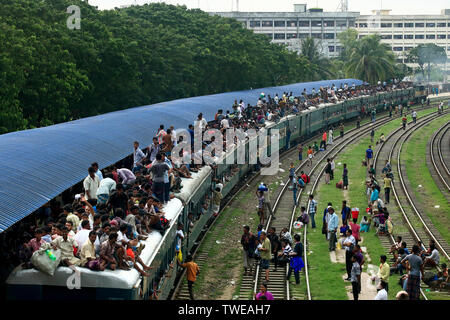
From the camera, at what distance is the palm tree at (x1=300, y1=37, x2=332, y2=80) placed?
84938 millimetres

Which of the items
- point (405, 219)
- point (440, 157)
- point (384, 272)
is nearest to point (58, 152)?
point (384, 272)

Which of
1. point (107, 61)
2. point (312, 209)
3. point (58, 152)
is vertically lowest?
point (312, 209)

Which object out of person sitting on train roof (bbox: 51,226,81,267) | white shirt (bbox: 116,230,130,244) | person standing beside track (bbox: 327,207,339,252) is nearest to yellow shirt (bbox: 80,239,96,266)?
person sitting on train roof (bbox: 51,226,81,267)

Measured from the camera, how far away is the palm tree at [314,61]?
3344 inches

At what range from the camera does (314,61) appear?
8744 centimetres

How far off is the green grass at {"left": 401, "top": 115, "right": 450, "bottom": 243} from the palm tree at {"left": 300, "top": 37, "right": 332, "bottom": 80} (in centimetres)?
3113

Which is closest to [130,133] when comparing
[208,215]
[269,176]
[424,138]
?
[208,215]

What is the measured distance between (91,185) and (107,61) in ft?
92.4

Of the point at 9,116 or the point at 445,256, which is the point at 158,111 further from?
the point at 445,256

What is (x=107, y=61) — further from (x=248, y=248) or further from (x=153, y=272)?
(x=153, y=272)

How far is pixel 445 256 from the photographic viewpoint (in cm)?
2120

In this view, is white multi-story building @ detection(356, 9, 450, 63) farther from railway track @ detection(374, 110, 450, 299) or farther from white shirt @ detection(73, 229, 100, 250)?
white shirt @ detection(73, 229, 100, 250)
